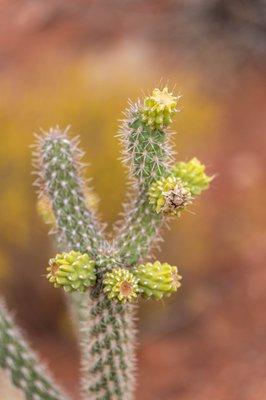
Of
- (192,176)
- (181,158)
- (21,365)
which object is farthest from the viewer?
(181,158)

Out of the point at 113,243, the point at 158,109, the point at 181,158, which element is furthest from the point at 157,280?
the point at 181,158

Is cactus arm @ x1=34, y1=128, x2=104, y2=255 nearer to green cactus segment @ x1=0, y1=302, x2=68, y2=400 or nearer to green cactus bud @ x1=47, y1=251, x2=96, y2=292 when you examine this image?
green cactus bud @ x1=47, y1=251, x2=96, y2=292

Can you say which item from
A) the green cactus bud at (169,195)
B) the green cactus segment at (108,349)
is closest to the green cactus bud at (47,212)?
the green cactus segment at (108,349)

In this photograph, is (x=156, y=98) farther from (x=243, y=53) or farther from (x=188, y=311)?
(x=243, y=53)

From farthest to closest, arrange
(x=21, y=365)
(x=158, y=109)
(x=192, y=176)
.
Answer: (x=21, y=365)
(x=192, y=176)
(x=158, y=109)

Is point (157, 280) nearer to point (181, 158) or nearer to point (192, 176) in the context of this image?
point (192, 176)
